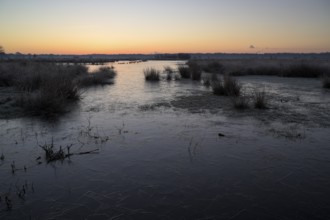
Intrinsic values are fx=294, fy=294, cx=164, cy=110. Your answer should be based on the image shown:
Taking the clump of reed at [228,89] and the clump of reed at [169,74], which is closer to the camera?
the clump of reed at [228,89]

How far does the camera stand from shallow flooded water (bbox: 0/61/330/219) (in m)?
4.33

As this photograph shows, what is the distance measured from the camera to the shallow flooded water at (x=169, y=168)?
4328 mm

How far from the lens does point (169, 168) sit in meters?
5.82

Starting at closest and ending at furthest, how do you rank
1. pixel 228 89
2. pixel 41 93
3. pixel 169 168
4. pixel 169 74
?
pixel 169 168 < pixel 41 93 < pixel 228 89 < pixel 169 74

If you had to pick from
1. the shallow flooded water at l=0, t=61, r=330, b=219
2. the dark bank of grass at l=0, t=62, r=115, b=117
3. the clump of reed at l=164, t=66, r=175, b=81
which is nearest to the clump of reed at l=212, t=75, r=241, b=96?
the shallow flooded water at l=0, t=61, r=330, b=219

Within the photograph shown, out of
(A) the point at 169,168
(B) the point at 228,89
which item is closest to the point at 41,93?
(A) the point at 169,168

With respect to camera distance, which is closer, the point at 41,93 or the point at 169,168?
the point at 169,168

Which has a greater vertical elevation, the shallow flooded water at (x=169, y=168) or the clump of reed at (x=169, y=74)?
the clump of reed at (x=169, y=74)

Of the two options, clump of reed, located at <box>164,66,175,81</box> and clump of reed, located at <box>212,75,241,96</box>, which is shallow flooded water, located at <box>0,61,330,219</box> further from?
clump of reed, located at <box>164,66,175,81</box>

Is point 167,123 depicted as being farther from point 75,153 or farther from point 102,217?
point 102,217

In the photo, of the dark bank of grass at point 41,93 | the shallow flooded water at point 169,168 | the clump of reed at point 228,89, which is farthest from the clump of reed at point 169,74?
the shallow flooded water at point 169,168

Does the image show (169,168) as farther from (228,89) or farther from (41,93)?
(228,89)

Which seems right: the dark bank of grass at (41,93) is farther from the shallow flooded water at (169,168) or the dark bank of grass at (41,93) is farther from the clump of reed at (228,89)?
the clump of reed at (228,89)

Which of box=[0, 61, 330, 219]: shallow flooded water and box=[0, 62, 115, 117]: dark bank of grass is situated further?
box=[0, 62, 115, 117]: dark bank of grass
